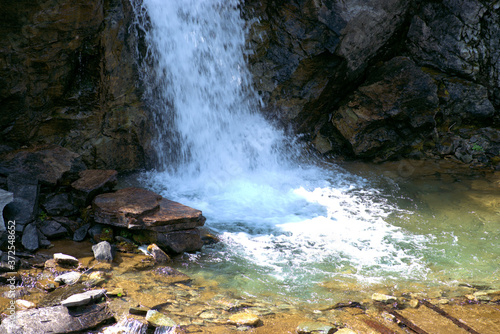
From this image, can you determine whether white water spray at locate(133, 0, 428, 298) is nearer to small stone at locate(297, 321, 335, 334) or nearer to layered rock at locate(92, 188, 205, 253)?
layered rock at locate(92, 188, 205, 253)

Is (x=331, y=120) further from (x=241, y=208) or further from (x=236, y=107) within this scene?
(x=241, y=208)

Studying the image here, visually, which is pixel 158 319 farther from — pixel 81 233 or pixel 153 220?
pixel 81 233

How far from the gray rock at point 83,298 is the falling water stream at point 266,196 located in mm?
1097

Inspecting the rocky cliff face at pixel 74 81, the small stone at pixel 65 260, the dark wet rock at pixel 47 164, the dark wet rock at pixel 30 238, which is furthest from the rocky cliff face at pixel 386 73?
the small stone at pixel 65 260

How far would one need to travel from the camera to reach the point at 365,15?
7.53 meters

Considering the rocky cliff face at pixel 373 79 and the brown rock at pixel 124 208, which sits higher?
the rocky cliff face at pixel 373 79

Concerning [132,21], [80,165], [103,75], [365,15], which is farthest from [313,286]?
[365,15]

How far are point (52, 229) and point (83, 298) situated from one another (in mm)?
1668

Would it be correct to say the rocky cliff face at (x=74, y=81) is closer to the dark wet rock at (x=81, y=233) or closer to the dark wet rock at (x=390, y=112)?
the dark wet rock at (x=81, y=233)

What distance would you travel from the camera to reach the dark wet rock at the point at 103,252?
151 inches

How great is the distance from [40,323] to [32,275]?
865mm

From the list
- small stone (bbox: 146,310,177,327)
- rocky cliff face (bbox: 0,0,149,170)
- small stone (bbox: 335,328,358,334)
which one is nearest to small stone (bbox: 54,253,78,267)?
small stone (bbox: 146,310,177,327)

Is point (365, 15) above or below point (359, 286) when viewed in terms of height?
above

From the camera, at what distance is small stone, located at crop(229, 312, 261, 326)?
2924 mm
